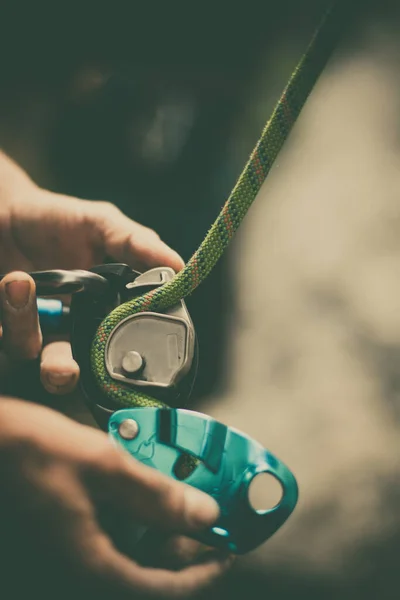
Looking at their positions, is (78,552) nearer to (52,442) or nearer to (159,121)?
(52,442)

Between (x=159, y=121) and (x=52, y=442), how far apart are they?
1.18 feet

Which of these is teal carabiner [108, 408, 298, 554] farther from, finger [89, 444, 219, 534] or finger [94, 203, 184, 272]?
finger [94, 203, 184, 272]

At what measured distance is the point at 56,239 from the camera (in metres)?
0.52

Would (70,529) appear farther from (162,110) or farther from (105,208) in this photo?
(162,110)

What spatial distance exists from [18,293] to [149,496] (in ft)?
0.51

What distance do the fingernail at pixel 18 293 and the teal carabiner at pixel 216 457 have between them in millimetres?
99

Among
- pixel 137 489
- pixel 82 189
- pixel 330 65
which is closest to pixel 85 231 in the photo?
pixel 82 189

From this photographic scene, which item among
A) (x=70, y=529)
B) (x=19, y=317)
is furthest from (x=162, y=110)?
(x=70, y=529)

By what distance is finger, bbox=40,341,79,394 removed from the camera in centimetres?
40

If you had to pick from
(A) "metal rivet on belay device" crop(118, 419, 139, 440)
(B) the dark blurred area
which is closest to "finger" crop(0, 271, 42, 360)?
(A) "metal rivet on belay device" crop(118, 419, 139, 440)

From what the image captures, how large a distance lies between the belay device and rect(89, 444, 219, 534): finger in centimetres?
1

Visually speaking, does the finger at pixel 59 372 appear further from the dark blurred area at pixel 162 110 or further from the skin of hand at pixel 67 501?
the dark blurred area at pixel 162 110

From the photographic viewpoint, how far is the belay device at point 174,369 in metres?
0.31

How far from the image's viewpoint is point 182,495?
350mm
